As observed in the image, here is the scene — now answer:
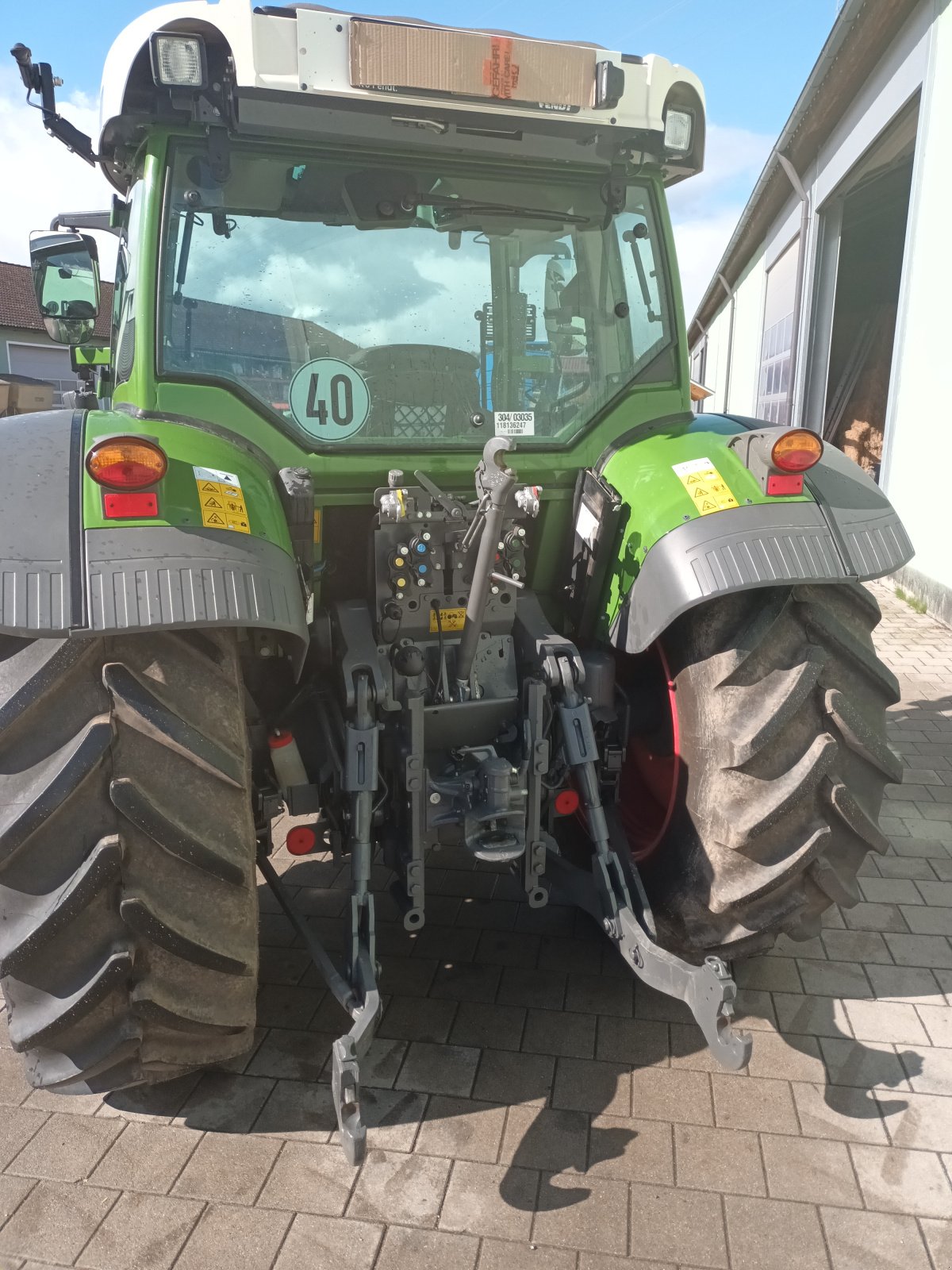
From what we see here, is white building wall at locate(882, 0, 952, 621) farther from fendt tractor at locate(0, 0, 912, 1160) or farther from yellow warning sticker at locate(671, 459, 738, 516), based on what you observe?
yellow warning sticker at locate(671, 459, 738, 516)

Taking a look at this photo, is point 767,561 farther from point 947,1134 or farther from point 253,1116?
point 253,1116

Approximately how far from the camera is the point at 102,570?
1809mm

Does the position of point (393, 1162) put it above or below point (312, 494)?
below

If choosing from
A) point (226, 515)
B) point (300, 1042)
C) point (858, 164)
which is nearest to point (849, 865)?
point (300, 1042)

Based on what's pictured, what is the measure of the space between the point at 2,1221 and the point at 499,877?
186 centimetres

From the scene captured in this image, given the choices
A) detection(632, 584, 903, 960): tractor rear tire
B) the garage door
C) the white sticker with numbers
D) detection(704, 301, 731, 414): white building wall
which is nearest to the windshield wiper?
the white sticker with numbers

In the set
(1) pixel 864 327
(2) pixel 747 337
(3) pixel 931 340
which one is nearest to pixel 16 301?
(2) pixel 747 337

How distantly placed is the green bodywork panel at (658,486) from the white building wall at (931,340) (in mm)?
5199

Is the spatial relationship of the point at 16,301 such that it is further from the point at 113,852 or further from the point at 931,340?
the point at 113,852

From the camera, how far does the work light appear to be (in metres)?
2.60

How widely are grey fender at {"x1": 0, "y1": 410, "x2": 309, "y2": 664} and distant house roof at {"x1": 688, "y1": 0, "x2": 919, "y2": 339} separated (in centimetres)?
854

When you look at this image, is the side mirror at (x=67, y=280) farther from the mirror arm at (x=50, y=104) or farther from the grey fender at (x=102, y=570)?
the grey fender at (x=102, y=570)

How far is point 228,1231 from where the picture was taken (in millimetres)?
1939

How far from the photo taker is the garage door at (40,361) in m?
27.4
